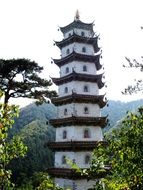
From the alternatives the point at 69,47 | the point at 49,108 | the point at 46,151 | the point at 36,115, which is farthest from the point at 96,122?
the point at 49,108

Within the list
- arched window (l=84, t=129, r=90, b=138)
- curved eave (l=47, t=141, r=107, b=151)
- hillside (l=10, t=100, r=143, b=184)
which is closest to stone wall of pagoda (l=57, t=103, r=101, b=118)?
arched window (l=84, t=129, r=90, b=138)

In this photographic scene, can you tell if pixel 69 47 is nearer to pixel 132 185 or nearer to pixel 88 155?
pixel 88 155

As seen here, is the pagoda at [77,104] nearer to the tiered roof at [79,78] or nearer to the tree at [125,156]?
the tiered roof at [79,78]

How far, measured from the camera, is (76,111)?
27.1 m

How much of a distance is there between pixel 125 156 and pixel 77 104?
66.8ft

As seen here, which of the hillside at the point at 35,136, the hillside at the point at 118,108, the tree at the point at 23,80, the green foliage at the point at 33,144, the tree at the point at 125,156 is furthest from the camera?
the hillside at the point at 118,108

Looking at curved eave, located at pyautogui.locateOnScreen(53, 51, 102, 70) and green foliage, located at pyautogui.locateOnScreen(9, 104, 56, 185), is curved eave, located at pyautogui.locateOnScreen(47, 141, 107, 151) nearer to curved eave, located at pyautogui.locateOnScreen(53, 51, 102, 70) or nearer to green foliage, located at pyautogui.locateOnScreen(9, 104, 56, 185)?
curved eave, located at pyautogui.locateOnScreen(53, 51, 102, 70)

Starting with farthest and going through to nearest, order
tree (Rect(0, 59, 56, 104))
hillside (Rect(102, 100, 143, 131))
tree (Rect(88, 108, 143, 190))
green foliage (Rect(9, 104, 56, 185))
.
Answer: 1. hillside (Rect(102, 100, 143, 131))
2. green foliage (Rect(9, 104, 56, 185))
3. tree (Rect(0, 59, 56, 104))
4. tree (Rect(88, 108, 143, 190))

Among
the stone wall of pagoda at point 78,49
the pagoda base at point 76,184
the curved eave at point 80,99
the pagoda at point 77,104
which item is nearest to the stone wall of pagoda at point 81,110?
the pagoda at point 77,104

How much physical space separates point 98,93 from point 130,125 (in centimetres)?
2140

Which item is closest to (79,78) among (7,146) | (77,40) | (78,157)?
(77,40)

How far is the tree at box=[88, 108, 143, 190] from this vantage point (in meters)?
6.86

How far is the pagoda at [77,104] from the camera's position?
25.7 m

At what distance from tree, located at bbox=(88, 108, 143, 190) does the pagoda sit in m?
17.4
